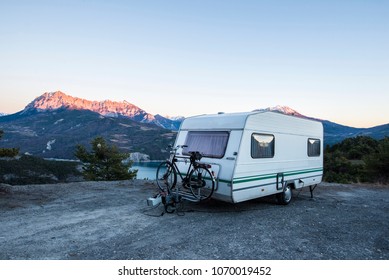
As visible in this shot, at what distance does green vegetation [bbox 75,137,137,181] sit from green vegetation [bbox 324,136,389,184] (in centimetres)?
2193

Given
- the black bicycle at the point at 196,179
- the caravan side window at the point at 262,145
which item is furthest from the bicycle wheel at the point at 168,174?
the caravan side window at the point at 262,145

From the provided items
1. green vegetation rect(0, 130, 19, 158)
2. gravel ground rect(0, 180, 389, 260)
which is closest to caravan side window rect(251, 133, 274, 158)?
gravel ground rect(0, 180, 389, 260)

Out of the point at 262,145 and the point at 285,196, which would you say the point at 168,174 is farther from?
the point at 285,196

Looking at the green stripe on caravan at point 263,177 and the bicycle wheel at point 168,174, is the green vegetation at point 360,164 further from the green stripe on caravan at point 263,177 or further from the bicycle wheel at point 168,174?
the bicycle wheel at point 168,174

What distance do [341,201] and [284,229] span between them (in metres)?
5.61

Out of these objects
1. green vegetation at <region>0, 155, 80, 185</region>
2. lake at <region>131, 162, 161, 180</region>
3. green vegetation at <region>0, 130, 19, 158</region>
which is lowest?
lake at <region>131, 162, 161, 180</region>

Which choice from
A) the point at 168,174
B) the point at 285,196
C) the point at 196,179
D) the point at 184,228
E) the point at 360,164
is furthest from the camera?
the point at 360,164

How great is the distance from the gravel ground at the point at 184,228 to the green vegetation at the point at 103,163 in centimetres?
1886

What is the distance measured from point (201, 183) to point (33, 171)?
6731 centimetres

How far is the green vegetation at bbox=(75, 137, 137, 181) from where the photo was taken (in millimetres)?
29297

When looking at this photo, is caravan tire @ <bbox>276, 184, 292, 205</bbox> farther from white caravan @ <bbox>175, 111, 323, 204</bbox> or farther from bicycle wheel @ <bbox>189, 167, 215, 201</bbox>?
bicycle wheel @ <bbox>189, 167, 215, 201</bbox>

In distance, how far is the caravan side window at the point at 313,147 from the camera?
1069 centimetres

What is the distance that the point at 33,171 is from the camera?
62.4m

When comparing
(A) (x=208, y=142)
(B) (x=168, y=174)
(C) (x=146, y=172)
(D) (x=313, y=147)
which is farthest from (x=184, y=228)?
(C) (x=146, y=172)
